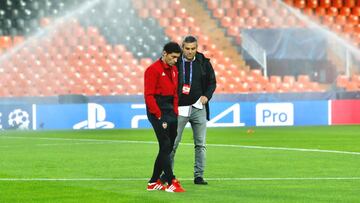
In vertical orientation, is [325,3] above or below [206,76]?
above

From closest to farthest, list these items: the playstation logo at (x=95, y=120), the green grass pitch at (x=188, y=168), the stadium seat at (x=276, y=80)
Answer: the green grass pitch at (x=188, y=168) → the playstation logo at (x=95, y=120) → the stadium seat at (x=276, y=80)

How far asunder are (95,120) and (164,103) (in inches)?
797

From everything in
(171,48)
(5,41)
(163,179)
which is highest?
(5,41)

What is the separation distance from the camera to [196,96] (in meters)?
13.5

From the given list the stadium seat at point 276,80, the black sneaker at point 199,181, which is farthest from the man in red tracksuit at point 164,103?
the stadium seat at point 276,80

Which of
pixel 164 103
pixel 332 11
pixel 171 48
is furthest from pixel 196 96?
A: pixel 332 11

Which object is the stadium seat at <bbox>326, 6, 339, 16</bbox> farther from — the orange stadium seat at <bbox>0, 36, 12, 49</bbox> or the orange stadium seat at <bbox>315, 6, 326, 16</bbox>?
the orange stadium seat at <bbox>0, 36, 12, 49</bbox>

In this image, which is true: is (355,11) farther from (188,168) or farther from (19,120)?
(188,168)

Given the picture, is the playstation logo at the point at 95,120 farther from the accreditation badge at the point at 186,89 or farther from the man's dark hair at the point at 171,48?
the man's dark hair at the point at 171,48

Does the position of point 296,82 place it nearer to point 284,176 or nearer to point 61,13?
point 61,13

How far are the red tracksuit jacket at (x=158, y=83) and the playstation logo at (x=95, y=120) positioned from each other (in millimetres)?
20017

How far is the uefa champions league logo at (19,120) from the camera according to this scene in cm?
3191

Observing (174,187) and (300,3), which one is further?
(300,3)

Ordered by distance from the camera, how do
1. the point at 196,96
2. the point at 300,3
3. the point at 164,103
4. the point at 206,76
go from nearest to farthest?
the point at 164,103 < the point at 196,96 < the point at 206,76 < the point at 300,3
